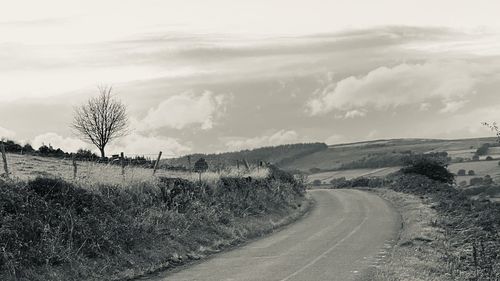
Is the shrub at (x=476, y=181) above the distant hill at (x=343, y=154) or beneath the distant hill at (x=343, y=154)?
beneath

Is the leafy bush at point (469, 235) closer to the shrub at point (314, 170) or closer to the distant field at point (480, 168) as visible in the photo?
the distant field at point (480, 168)

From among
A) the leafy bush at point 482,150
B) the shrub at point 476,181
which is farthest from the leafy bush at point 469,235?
the leafy bush at point 482,150

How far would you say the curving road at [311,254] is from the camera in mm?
16078

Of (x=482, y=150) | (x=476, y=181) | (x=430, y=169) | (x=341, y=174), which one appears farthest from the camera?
(x=482, y=150)

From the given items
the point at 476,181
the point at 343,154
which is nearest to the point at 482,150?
the point at 343,154

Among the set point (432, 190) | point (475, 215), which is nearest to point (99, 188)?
point (475, 215)

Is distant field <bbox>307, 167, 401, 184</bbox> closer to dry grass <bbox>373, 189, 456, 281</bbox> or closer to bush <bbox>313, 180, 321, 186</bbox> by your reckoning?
bush <bbox>313, 180, 321, 186</bbox>

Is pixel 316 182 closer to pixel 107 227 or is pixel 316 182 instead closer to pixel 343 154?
pixel 343 154

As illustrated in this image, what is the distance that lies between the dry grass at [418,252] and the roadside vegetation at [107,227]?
21.4 ft

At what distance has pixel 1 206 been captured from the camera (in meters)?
16.1

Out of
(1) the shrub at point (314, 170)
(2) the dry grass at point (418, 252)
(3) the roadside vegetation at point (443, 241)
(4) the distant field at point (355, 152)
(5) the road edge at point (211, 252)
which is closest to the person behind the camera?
(2) the dry grass at point (418, 252)

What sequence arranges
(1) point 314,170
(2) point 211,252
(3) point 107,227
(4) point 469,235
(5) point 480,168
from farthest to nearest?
(1) point 314,170 → (5) point 480,168 → (4) point 469,235 → (2) point 211,252 → (3) point 107,227

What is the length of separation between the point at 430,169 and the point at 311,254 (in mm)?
48558

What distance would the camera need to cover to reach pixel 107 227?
18.3 m
